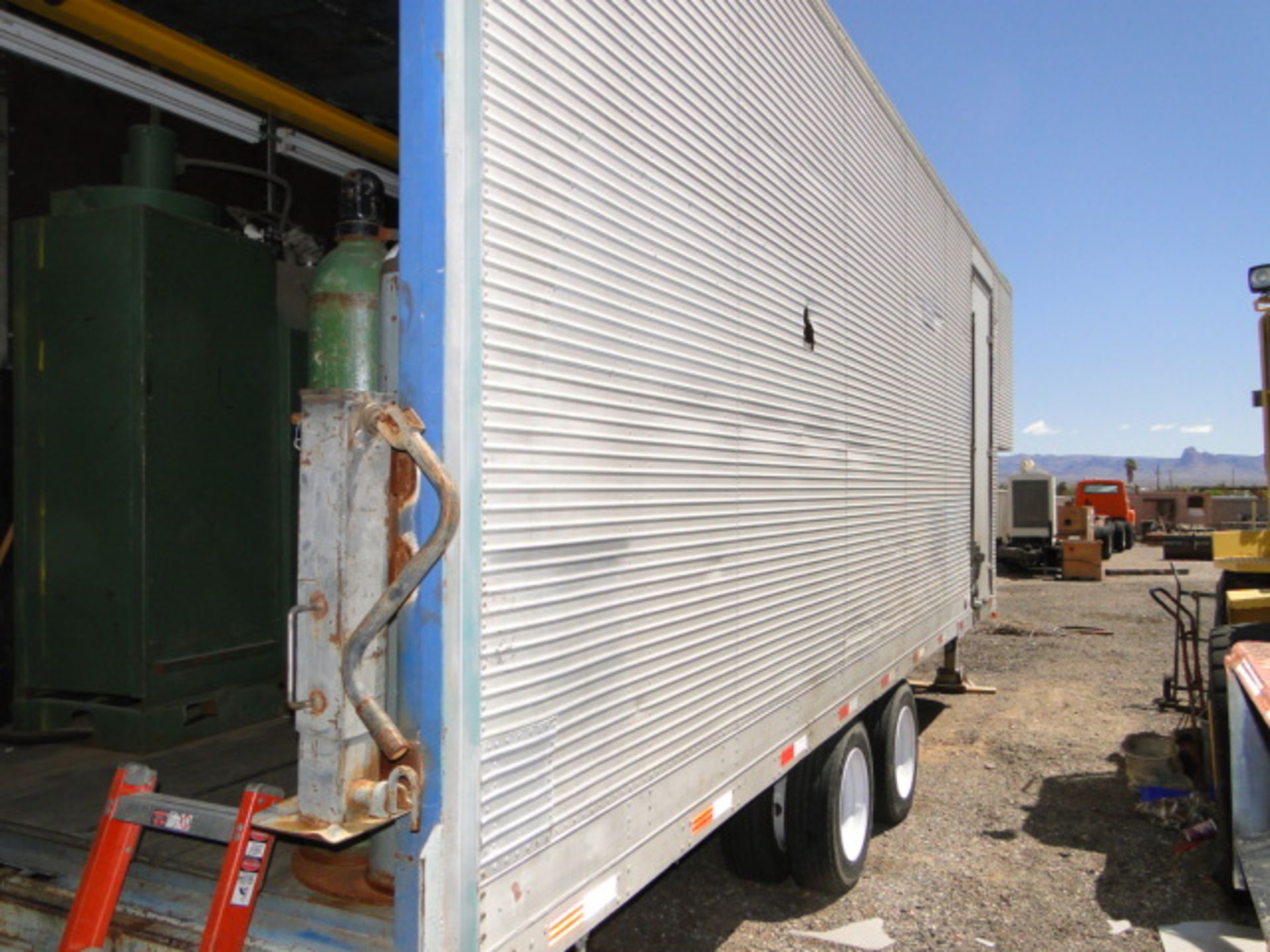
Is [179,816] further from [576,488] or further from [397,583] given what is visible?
[576,488]

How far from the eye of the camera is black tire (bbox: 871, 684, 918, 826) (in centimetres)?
538

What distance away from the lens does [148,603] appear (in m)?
3.84

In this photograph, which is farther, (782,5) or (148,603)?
(148,603)

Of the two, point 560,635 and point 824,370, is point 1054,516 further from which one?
point 560,635

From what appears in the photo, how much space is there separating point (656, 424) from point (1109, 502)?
29557 millimetres

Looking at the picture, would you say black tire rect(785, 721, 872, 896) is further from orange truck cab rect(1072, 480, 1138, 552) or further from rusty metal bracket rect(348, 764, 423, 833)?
orange truck cab rect(1072, 480, 1138, 552)

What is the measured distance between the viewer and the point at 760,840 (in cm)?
444

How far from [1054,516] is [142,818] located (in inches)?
930

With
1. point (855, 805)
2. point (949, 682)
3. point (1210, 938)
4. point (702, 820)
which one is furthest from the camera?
point (949, 682)

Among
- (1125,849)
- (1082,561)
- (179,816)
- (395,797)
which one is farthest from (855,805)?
(1082,561)

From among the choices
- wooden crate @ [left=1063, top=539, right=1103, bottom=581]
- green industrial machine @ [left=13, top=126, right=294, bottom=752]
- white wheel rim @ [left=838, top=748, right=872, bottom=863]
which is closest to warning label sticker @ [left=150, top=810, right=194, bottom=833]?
green industrial machine @ [left=13, top=126, right=294, bottom=752]

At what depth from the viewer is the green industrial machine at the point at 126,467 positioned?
3.83 metres

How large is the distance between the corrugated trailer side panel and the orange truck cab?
87.9 feet

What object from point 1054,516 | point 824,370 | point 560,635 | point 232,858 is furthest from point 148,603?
point 1054,516
